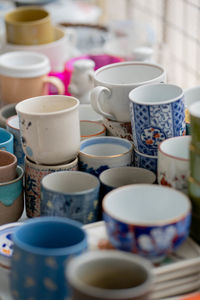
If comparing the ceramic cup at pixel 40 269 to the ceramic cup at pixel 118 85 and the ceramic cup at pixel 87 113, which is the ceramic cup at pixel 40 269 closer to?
the ceramic cup at pixel 118 85

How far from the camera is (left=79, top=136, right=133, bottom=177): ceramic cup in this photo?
2.96ft

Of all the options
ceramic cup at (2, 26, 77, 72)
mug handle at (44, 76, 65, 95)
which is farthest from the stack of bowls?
ceramic cup at (2, 26, 77, 72)

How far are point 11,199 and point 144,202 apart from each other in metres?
0.29

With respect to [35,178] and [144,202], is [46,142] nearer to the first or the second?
[35,178]

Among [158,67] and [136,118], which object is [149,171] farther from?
[158,67]

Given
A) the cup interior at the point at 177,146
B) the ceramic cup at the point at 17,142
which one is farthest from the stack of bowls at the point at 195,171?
the ceramic cup at the point at 17,142

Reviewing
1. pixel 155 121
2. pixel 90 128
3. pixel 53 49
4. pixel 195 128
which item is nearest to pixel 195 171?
pixel 195 128

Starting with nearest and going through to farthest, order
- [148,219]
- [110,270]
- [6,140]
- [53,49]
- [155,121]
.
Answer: [110,270] → [148,219] → [155,121] → [6,140] → [53,49]

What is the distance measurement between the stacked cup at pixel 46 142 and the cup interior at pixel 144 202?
0.18 metres

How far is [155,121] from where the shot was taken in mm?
846

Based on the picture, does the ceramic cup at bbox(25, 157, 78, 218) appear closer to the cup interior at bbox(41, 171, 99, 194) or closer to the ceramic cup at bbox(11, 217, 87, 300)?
the cup interior at bbox(41, 171, 99, 194)

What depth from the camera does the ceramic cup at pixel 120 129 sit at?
986 mm

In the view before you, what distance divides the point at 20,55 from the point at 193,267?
0.85 meters

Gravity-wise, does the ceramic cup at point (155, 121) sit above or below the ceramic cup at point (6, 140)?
above
